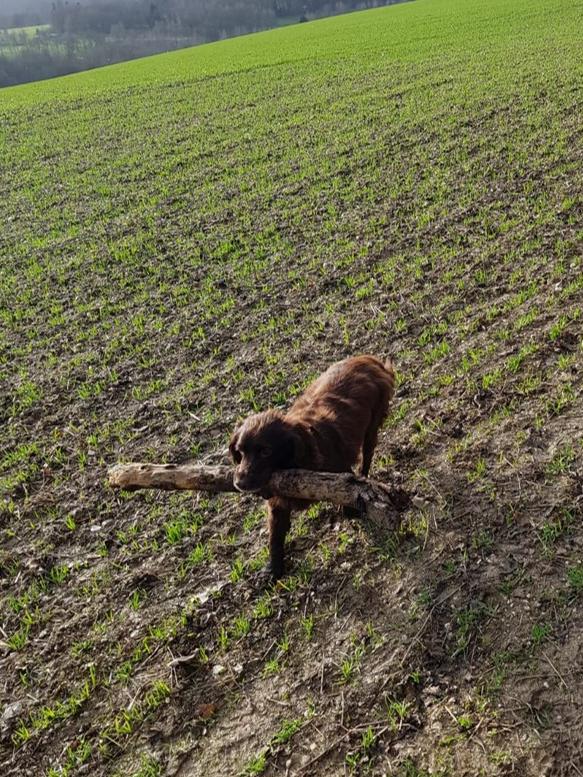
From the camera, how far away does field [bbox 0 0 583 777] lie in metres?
3.90

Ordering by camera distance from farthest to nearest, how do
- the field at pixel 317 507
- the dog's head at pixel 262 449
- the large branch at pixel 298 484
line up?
1. the dog's head at pixel 262 449
2. the large branch at pixel 298 484
3. the field at pixel 317 507

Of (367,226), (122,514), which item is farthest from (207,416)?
(367,226)

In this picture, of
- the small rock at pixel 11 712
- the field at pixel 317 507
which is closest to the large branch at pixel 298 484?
the field at pixel 317 507

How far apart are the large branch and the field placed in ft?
2.17

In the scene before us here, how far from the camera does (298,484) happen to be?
4566 mm

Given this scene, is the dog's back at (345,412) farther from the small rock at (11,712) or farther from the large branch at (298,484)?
the small rock at (11,712)

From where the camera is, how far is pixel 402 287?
31.6ft

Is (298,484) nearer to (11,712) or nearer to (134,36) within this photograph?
(11,712)

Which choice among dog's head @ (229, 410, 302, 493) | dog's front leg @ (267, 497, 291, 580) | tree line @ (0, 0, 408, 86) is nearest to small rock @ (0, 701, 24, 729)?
dog's front leg @ (267, 497, 291, 580)

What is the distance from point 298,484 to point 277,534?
581mm

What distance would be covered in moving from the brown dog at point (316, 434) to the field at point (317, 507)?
0.48 metres

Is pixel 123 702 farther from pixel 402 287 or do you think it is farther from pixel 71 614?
pixel 402 287

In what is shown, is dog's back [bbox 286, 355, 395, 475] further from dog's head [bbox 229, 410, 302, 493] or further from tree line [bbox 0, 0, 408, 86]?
tree line [bbox 0, 0, 408, 86]

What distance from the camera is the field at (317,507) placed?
3.90 meters
